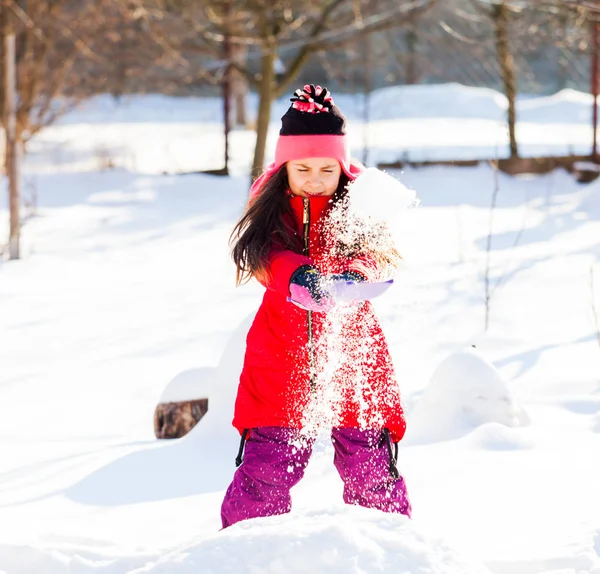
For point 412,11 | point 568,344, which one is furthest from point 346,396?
point 412,11

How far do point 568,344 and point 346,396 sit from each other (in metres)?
3.30

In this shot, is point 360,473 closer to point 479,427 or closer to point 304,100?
point 304,100

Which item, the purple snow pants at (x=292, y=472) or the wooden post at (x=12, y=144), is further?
the wooden post at (x=12, y=144)

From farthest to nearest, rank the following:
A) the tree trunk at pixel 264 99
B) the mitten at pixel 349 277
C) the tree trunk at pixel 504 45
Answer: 1. the tree trunk at pixel 504 45
2. the tree trunk at pixel 264 99
3. the mitten at pixel 349 277

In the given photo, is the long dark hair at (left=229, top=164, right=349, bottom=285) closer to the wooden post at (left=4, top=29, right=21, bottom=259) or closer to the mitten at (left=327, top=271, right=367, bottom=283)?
the mitten at (left=327, top=271, right=367, bottom=283)

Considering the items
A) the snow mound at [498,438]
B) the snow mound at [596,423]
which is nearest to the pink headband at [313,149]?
the snow mound at [498,438]

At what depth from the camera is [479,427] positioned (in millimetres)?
3688

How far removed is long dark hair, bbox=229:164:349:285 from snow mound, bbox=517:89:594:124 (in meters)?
18.3

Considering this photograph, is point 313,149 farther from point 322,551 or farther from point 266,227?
point 322,551

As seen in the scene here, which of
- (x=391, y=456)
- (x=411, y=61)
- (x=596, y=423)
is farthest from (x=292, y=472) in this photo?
(x=411, y=61)

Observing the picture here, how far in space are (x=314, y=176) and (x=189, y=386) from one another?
196 cm

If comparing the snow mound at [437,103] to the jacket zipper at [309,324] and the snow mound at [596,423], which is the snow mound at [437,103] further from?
the jacket zipper at [309,324]

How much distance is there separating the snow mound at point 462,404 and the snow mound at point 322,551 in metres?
1.70

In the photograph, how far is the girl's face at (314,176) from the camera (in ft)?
7.91
